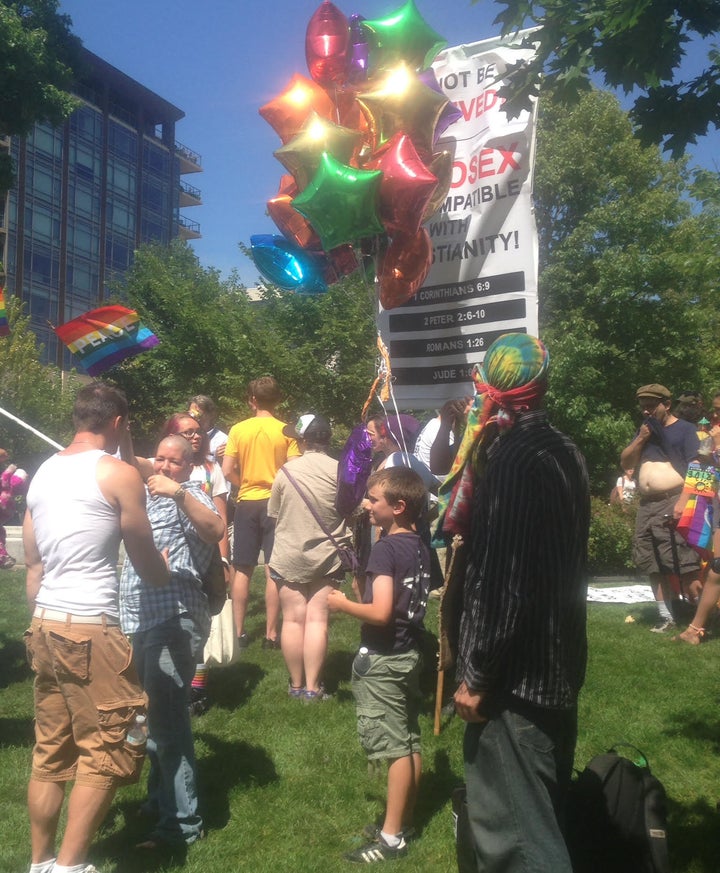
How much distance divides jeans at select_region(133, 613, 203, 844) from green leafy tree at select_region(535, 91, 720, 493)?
63.0 ft

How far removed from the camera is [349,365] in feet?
72.7

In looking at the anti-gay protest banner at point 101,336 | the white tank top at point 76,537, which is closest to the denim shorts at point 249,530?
the anti-gay protest banner at point 101,336

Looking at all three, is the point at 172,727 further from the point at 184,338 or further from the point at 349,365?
the point at 184,338

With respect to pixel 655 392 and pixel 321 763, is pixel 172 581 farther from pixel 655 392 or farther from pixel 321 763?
pixel 655 392

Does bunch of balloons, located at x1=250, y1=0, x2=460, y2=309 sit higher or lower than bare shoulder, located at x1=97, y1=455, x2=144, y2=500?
higher

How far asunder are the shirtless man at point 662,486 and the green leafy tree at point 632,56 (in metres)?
3.33

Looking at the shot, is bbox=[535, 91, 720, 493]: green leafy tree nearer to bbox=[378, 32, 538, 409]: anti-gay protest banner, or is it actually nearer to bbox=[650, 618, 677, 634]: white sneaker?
bbox=[650, 618, 677, 634]: white sneaker

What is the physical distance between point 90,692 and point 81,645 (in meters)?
0.18

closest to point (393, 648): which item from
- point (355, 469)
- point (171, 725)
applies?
point (171, 725)

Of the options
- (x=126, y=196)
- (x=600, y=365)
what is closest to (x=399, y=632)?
(x=600, y=365)

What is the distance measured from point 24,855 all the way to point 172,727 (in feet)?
2.58

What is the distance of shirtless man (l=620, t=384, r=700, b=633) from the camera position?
23.3 feet

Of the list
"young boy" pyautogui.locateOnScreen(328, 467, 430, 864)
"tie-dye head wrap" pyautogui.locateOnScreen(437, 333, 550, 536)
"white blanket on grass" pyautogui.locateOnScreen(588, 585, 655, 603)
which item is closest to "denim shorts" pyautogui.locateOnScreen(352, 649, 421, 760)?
"young boy" pyautogui.locateOnScreen(328, 467, 430, 864)

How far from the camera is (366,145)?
4.34 m
